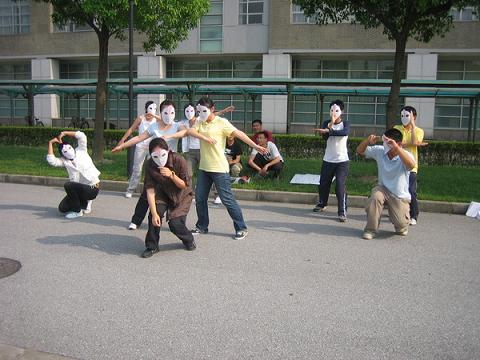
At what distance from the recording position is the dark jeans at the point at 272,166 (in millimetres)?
10945

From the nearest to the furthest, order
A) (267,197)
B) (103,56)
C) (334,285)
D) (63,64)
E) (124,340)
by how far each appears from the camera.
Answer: (124,340) < (334,285) < (267,197) < (103,56) < (63,64)

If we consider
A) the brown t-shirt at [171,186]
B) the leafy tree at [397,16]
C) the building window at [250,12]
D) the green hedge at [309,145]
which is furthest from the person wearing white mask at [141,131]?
the building window at [250,12]

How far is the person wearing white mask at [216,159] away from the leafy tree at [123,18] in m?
6.77

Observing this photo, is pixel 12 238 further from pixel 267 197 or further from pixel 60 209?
pixel 267 197

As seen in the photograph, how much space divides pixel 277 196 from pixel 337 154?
1980 mm

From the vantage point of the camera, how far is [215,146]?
652 centimetres

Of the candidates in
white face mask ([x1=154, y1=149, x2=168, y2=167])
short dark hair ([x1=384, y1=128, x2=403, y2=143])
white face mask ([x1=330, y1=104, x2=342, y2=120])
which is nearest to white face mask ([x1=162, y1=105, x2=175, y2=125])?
white face mask ([x1=154, y1=149, x2=168, y2=167])

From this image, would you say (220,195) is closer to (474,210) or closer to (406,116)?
(406,116)

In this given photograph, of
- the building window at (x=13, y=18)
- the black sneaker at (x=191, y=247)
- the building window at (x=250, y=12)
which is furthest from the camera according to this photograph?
the building window at (x=13, y=18)

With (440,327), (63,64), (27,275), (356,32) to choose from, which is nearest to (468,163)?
(440,327)

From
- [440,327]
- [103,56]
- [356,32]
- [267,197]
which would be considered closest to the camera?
[440,327]

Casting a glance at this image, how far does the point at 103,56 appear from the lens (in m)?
14.2

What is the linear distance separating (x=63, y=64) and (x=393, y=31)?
102ft

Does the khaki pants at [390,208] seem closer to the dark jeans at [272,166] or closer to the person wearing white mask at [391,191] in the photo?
the person wearing white mask at [391,191]
